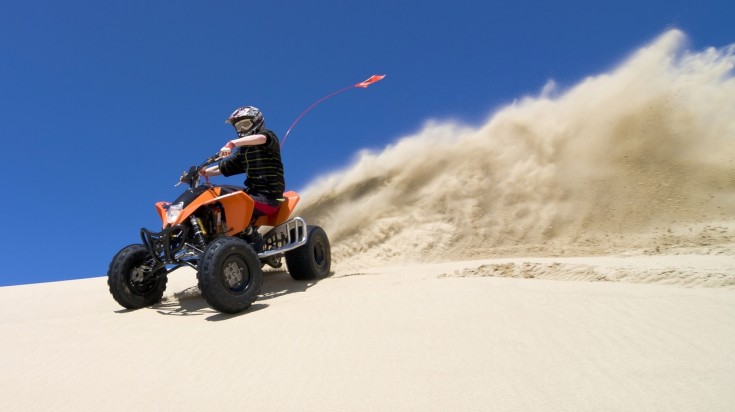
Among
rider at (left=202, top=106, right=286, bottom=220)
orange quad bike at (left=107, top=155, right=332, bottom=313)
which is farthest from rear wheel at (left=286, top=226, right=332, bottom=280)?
rider at (left=202, top=106, right=286, bottom=220)

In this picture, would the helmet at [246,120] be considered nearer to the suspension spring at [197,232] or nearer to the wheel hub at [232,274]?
the suspension spring at [197,232]

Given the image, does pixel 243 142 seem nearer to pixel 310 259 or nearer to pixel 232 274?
pixel 232 274

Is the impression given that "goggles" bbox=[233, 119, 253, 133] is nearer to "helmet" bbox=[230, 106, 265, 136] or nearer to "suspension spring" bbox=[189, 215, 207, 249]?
"helmet" bbox=[230, 106, 265, 136]

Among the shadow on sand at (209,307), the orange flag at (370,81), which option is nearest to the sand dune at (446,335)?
the shadow on sand at (209,307)

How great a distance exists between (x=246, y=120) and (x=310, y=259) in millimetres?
2026

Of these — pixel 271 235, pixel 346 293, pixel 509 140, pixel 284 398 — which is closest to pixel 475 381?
pixel 284 398

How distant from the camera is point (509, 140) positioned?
33.7 feet

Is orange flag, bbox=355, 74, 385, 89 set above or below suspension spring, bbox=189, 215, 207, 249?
above

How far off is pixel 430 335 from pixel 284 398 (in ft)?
3.57

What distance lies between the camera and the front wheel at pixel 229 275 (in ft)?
13.9

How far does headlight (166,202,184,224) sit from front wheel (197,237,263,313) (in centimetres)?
82

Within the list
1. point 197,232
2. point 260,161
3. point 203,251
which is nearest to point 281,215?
point 260,161

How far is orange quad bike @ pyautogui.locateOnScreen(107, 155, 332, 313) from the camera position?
4348 millimetres

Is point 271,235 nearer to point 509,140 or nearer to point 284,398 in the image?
point 284,398
